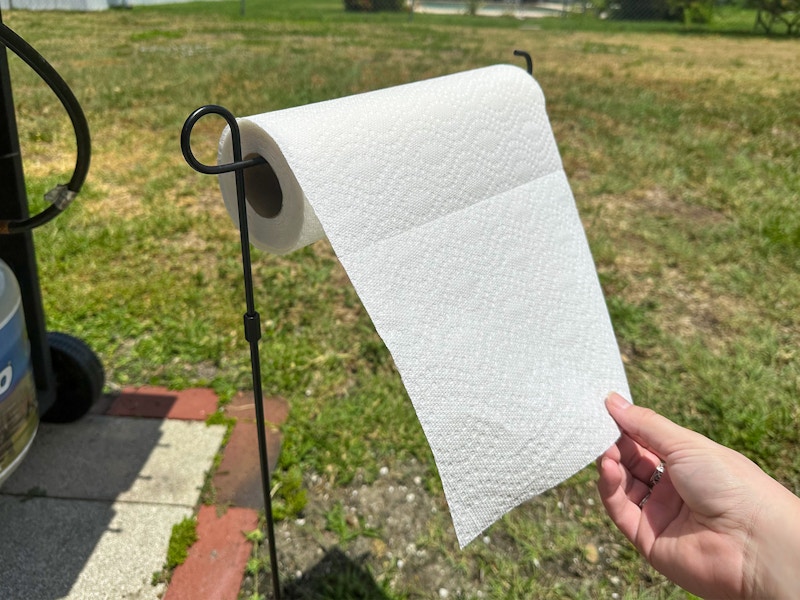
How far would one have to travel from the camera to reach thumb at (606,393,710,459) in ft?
3.84

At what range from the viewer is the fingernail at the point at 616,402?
4.11 feet

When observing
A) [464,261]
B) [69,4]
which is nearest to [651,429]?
[464,261]

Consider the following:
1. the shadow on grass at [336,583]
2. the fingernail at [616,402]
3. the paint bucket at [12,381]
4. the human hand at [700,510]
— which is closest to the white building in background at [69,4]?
the paint bucket at [12,381]

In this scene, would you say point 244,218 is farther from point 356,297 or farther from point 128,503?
point 356,297

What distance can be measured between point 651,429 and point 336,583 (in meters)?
0.90

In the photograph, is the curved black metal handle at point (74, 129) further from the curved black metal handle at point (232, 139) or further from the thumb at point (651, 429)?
the thumb at point (651, 429)

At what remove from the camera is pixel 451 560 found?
1.67 metres

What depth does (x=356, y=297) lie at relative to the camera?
2.88 metres

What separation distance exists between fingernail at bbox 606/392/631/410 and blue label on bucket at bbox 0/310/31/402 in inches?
51.7

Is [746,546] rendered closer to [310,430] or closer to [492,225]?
[492,225]

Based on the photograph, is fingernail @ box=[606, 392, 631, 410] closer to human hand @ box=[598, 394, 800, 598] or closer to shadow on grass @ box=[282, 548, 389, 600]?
human hand @ box=[598, 394, 800, 598]

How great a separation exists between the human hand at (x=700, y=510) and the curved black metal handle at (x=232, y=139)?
0.86 m

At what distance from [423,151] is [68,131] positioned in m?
4.65

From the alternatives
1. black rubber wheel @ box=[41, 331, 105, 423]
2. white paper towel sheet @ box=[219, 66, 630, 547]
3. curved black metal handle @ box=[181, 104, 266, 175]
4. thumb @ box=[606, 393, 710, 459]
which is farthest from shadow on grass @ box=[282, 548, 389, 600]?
curved black metal handle @ box=[181, 104, 266, 175]
